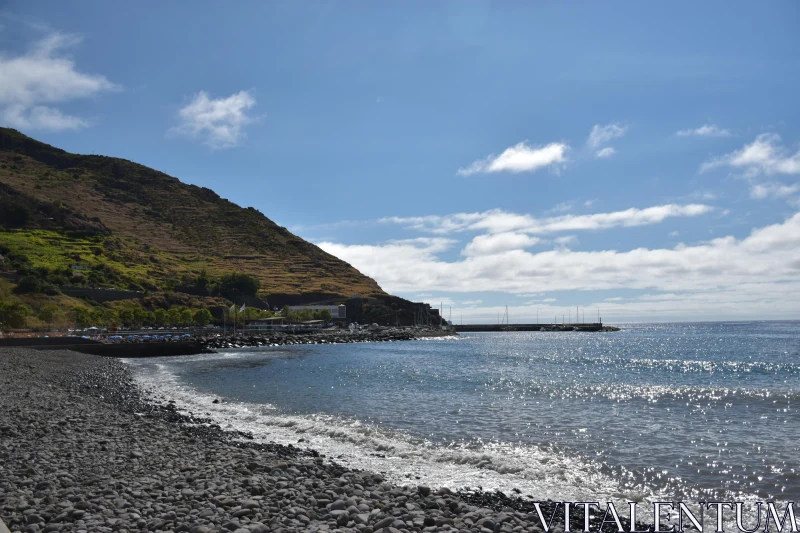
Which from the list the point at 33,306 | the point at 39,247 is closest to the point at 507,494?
the point at 33,306

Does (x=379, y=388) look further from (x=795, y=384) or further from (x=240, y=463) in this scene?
(x=795, y=384)

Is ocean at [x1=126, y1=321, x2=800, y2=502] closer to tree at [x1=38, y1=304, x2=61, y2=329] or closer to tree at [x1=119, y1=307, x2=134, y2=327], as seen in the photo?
tree at [x1=38, y1=304, x2=61, y2=329]

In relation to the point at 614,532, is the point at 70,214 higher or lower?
higher

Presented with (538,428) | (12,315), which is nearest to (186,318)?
(12,315)

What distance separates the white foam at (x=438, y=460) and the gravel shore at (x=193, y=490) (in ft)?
4.27

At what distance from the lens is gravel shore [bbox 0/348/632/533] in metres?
8.41

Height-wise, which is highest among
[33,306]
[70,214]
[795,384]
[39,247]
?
[70,214]

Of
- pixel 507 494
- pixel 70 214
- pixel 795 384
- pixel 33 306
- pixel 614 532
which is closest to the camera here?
pixel 614 532

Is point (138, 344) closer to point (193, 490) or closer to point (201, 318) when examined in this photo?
point (201, 318)

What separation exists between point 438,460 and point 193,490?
280 inches

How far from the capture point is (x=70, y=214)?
164375mm

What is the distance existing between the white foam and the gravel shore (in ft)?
4.27

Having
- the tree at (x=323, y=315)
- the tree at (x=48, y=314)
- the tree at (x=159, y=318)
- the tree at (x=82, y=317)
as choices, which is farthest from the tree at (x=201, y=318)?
the tree at (x=323, y=315)

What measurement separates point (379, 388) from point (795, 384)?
28.0m
